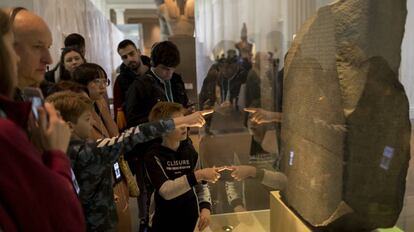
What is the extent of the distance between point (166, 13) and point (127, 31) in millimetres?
6274

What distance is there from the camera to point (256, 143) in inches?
114

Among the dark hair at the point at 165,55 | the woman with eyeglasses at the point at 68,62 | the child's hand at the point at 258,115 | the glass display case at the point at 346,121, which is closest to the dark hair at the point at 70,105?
the glass display case at the point at 346,121

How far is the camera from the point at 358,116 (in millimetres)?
1279

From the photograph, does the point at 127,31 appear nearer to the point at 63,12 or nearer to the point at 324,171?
the point at 63,12

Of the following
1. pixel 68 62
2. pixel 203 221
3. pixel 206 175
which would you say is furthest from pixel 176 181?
pixel 68 62

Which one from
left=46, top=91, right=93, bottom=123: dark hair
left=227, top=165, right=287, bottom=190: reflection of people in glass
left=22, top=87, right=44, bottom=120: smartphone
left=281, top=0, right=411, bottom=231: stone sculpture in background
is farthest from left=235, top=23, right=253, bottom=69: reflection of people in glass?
left=22, top=87, right=44, bottom=120: smartphone

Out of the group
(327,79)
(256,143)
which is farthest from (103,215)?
(256,143)

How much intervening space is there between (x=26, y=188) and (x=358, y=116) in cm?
100

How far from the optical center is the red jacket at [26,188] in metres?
0.67

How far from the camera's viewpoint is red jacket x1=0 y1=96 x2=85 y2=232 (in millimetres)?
669

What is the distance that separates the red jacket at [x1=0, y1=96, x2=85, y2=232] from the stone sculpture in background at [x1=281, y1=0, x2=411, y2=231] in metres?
0.91

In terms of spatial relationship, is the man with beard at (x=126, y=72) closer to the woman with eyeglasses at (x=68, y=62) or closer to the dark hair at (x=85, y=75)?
the woman with eyeglasses at (x=68, y=62)

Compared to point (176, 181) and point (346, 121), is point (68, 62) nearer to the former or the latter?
point (176, 181)

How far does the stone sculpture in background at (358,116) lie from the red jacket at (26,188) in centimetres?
91
